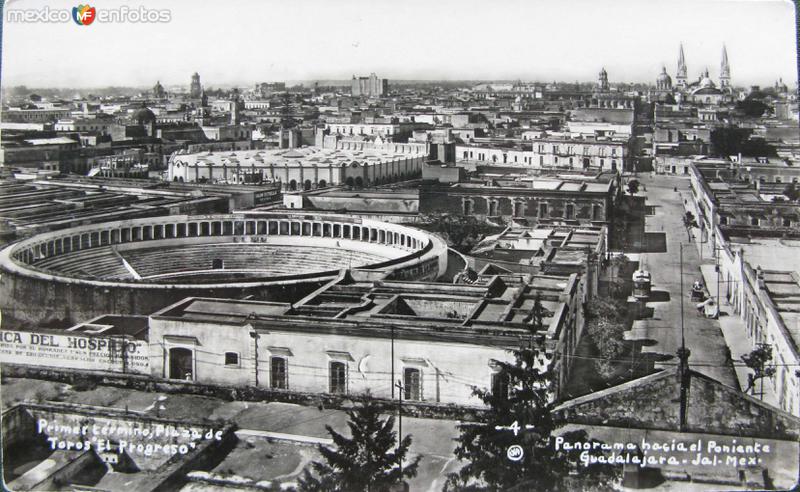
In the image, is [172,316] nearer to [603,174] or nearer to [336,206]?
[336,206]

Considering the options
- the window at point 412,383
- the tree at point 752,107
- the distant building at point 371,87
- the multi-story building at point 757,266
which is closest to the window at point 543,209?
the multi-story building at point 757,266

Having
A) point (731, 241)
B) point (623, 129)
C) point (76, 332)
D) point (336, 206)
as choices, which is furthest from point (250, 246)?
point (623, 129)

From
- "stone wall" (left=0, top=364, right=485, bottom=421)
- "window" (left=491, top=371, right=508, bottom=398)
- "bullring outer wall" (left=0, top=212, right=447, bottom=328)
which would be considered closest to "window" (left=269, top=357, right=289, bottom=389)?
"stone wall" (left=0, top=364, right=485, bottom=421)

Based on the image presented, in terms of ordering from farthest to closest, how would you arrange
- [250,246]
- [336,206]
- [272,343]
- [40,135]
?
[40,135] < [336,206] < [250,246] < [272,343]

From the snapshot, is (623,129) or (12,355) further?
(623,129)

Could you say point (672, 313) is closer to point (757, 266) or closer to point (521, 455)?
point (757, 266)

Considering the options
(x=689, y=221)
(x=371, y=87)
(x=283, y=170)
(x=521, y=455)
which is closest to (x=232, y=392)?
(x=521, y=455)
